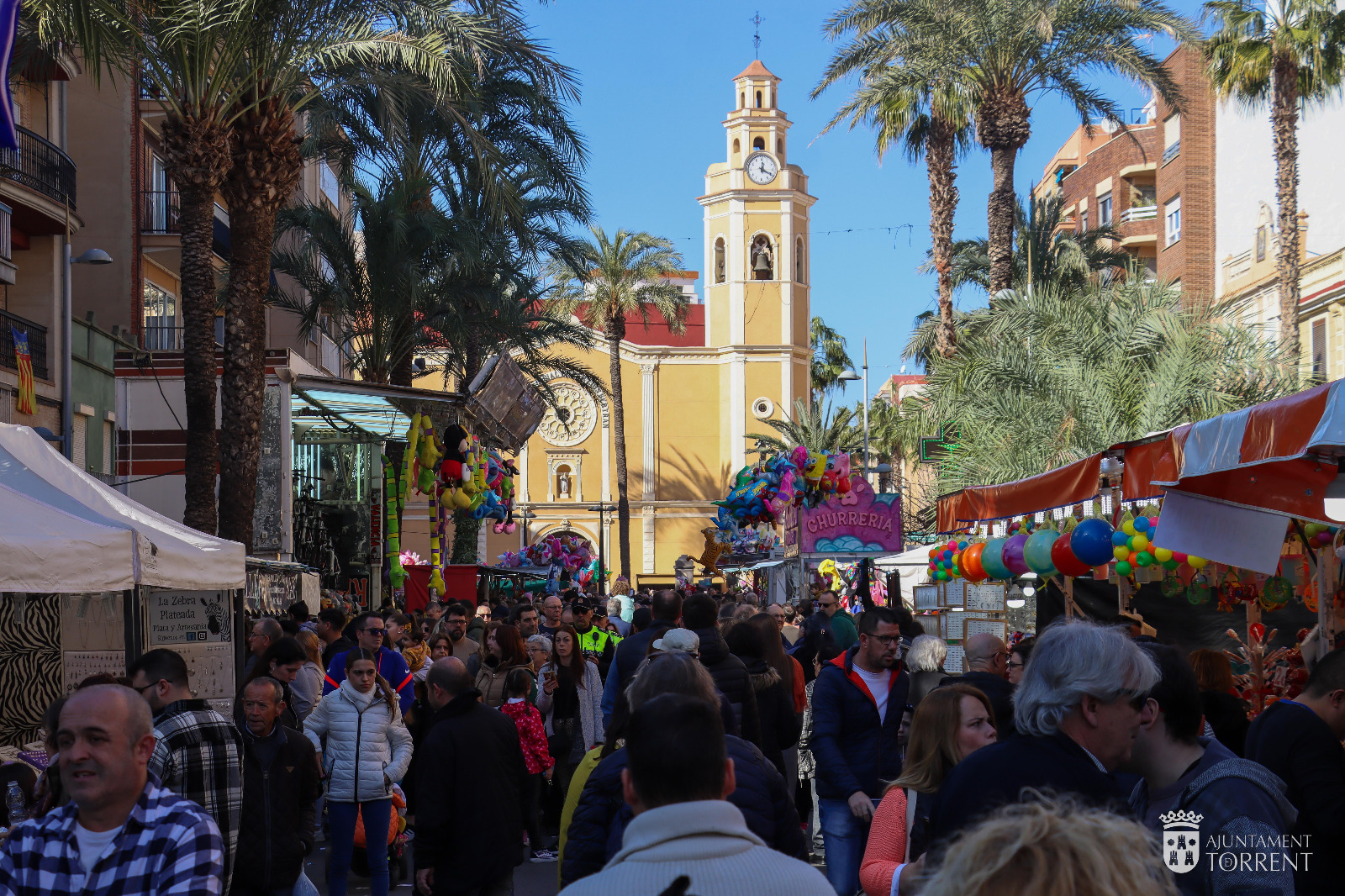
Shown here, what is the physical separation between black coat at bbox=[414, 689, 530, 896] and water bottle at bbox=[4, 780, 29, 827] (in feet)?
5.43

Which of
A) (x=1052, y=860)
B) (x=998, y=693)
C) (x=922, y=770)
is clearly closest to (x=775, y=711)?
(x=998, y=693)

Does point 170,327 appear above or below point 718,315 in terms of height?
below

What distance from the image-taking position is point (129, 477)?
21.3m

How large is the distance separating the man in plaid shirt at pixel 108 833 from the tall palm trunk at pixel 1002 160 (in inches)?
885

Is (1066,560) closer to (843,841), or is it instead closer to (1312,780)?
(843,841)

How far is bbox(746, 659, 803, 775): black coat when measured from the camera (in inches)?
311

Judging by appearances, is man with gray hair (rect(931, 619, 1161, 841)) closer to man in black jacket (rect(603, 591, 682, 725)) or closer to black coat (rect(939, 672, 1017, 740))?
black coat (rect(939, 672, 1017, 740))

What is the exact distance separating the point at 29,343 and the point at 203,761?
1846 centimetres

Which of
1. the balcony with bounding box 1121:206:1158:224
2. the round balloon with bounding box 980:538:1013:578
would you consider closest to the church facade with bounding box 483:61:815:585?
the balcony with bounding box 1121:206:1158:224

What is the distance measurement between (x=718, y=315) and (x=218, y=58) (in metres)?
57.5

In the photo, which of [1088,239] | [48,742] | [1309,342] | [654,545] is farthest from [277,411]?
[654,545]

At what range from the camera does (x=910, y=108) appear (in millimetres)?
26016

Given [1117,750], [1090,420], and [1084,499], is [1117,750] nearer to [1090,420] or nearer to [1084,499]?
[1084,499]

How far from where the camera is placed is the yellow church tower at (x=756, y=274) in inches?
2714
